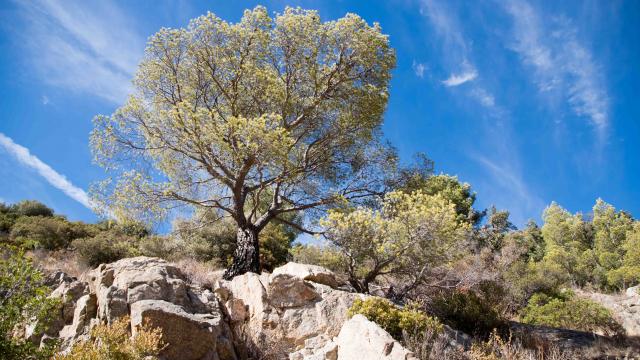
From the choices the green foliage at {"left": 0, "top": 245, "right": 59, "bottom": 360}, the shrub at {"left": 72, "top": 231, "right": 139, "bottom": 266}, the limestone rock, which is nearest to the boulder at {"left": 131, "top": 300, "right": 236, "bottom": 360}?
the green foliage at {"left": 0, "top": 245, "right": 59, "bottom": 360}

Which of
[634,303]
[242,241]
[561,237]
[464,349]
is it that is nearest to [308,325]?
[464,349]

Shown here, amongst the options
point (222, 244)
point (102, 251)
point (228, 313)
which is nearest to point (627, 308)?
point (228, 313)

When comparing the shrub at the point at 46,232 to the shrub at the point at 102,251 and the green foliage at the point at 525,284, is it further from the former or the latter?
the green foliage at the point at 525,284

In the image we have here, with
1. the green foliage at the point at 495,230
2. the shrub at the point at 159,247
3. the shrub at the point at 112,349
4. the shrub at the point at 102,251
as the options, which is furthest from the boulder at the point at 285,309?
the green foliage at the point at 495,230

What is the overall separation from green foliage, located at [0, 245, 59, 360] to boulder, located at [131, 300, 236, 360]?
167 centimetres

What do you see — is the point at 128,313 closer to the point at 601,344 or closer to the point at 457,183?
the point at 601,344

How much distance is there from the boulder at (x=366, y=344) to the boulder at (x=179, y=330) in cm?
243

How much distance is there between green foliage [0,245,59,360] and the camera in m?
5.05

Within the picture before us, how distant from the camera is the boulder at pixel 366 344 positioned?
6.17m

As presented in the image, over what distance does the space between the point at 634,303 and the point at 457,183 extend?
51.8 feet

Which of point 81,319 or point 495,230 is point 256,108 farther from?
point 495,230

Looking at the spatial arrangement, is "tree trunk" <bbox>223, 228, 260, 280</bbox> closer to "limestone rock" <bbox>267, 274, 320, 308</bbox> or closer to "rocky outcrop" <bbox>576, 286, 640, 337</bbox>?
"limestone rock" <bbox>267, 274, 320, 308</bbox>

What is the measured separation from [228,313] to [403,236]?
478 cm

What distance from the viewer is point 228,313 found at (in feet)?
30.6
